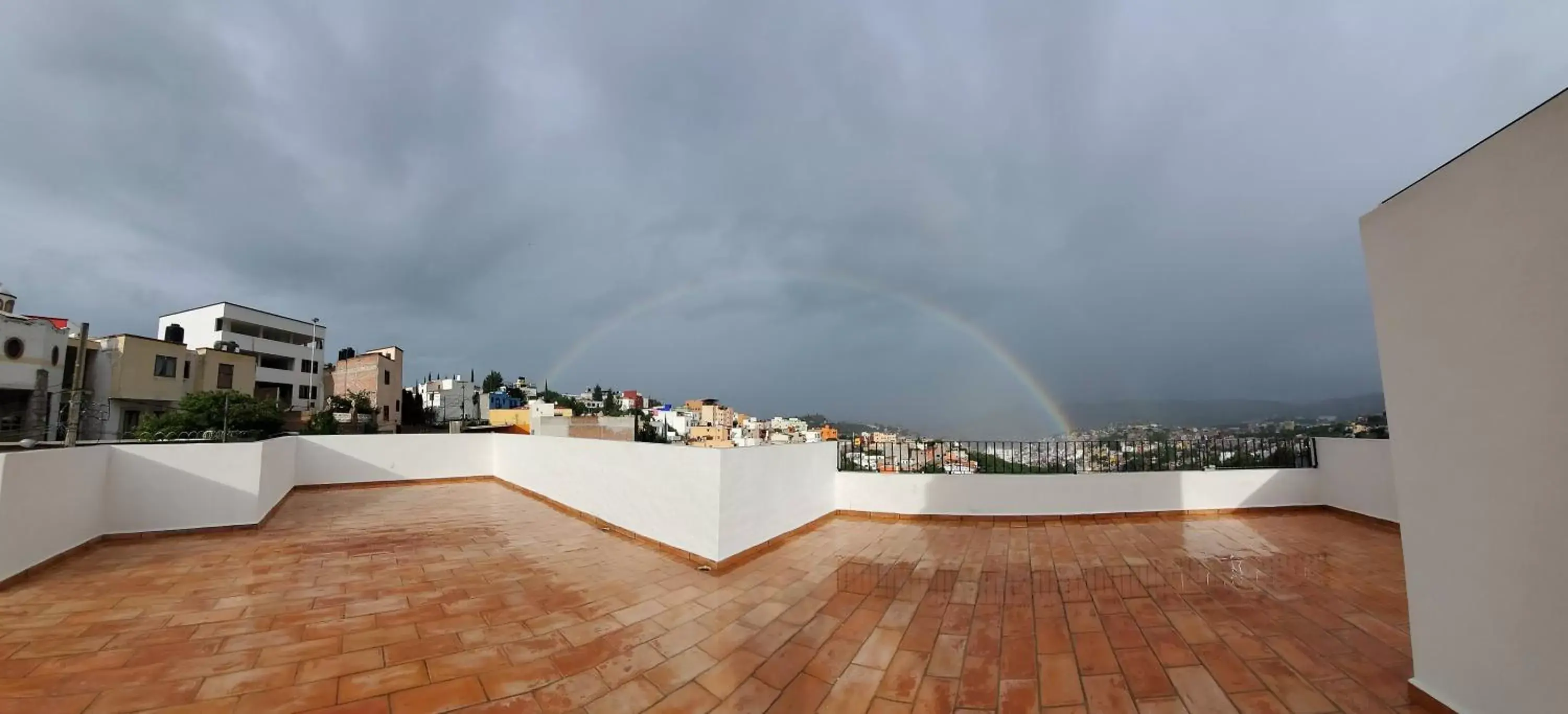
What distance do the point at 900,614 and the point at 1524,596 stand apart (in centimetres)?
261

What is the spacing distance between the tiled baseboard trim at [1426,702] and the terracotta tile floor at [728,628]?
0.25ft

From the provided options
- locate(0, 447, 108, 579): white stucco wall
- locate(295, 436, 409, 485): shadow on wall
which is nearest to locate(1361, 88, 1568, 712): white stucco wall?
locate(0, 447, 108, 579): white stucco wall

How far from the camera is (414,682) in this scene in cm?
260

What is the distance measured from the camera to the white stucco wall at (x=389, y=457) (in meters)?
10.4

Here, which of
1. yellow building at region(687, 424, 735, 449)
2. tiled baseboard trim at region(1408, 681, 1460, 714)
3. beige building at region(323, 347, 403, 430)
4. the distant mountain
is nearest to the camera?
tiled baseboard trim at region(1408, 681, 1460, 714)

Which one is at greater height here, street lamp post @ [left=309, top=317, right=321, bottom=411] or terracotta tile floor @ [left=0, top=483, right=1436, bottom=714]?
street lamp post @ [left=309, top=317, right=321, bottom=411]

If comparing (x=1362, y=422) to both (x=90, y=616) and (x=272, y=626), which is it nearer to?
(x=272, y=626)

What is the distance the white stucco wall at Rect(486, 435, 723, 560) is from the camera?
16.1 ft

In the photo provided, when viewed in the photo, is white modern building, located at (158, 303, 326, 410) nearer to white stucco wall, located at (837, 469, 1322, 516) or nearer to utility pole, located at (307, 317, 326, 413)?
utility pole, located at (307, 317, 326, 413)

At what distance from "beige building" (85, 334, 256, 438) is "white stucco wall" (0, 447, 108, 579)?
18.8 metres

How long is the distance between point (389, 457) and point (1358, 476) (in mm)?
15828

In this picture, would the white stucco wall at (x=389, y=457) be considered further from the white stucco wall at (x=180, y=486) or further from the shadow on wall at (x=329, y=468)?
the white stucco wall at (x=180, y=486)

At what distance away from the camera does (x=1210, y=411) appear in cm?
1248

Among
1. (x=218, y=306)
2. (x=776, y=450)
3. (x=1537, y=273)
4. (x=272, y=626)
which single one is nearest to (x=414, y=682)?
(x=272, y=626)
